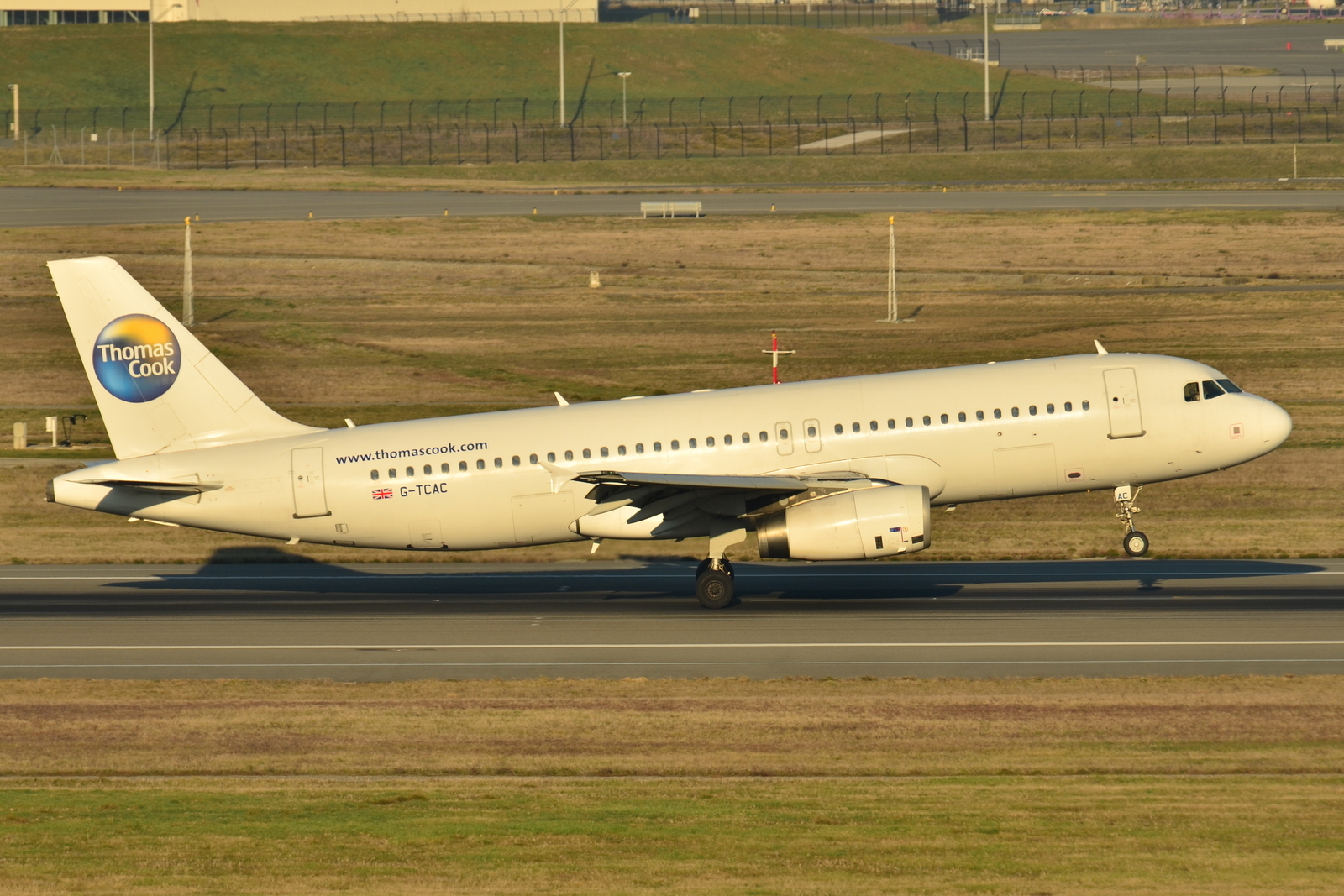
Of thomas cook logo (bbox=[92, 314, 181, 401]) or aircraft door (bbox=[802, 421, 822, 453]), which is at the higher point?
thomas cook logo (bbox=[92, 314, 181, 401])

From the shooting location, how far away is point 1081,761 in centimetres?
2331

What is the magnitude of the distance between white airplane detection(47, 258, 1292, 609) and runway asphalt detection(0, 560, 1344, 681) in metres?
1.93

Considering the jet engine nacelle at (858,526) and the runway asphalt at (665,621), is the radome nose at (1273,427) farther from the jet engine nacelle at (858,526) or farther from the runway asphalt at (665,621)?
the jet engine nacelle at (858,526)

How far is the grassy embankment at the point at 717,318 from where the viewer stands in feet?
150

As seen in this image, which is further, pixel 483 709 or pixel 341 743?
pixel 483 709

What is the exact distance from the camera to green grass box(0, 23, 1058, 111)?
163m

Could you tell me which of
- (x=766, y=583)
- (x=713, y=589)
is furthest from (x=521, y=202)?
(x=713, y=589)

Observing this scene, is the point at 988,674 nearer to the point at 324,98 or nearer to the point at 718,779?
the point at 718,779

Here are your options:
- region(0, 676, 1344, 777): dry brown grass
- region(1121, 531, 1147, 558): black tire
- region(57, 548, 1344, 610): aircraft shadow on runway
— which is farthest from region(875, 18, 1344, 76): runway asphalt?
region(0, 676, 1344, 777): dry brown grass

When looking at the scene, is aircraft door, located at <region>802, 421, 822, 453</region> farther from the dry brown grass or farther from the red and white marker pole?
the dry brown grass

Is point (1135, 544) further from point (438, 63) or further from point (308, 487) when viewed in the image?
point (438, 63)

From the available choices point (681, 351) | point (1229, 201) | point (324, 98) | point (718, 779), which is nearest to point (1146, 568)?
point (718, 779)

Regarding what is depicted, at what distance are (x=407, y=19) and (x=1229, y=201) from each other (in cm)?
12662

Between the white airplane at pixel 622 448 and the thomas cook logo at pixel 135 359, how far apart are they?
0.04 meters
